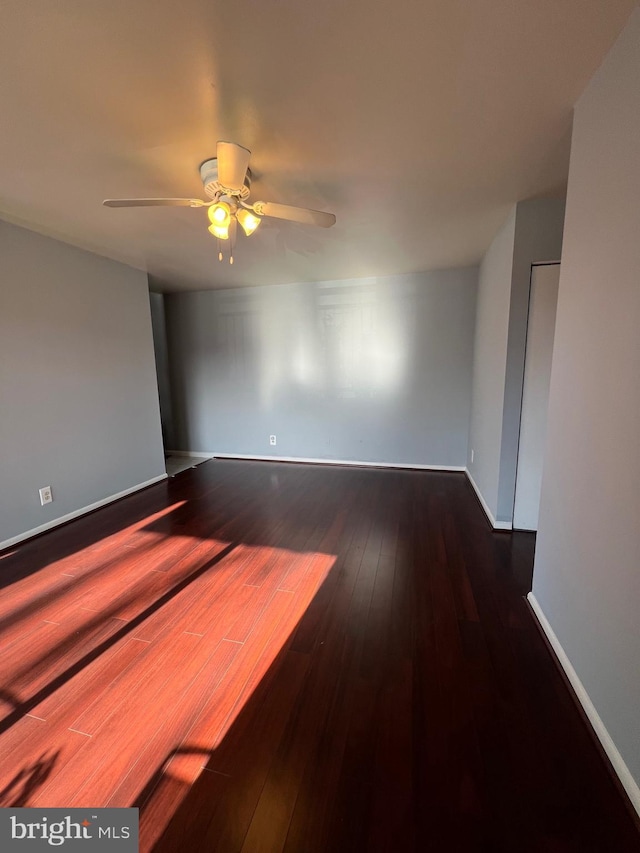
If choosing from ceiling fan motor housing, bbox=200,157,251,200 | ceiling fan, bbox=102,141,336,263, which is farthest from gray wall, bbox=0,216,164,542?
ceiling fan motor housing, bbox=200,157,251,200

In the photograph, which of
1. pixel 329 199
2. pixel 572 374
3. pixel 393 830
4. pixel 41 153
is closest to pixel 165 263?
pixel 41 153

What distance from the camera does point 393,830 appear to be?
3.13 feet

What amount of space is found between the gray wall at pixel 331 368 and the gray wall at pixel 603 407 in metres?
2.52

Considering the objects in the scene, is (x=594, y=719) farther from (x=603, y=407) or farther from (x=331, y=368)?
(x=331, y=368)

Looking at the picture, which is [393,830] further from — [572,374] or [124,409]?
[124,409]

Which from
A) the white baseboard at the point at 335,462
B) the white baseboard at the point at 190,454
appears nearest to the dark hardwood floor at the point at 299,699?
the white baseboard at the point at 335,462

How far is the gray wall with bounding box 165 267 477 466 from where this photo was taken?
4.05m

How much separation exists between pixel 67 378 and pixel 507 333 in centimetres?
359

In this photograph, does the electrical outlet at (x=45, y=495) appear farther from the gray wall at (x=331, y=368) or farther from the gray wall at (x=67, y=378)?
the gray wall at (x=331, y=368)

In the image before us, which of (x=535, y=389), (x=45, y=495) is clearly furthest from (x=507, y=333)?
(x=45, y=495)

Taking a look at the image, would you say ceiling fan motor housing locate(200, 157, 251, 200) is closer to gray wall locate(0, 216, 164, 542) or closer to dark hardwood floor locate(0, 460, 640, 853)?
gray wall locate(0, 216, 164, 542)

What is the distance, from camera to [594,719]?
4.00 feet

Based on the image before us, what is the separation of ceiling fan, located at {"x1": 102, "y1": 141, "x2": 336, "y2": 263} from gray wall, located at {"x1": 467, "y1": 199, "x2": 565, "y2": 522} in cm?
140

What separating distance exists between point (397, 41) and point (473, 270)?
3.07 meters
